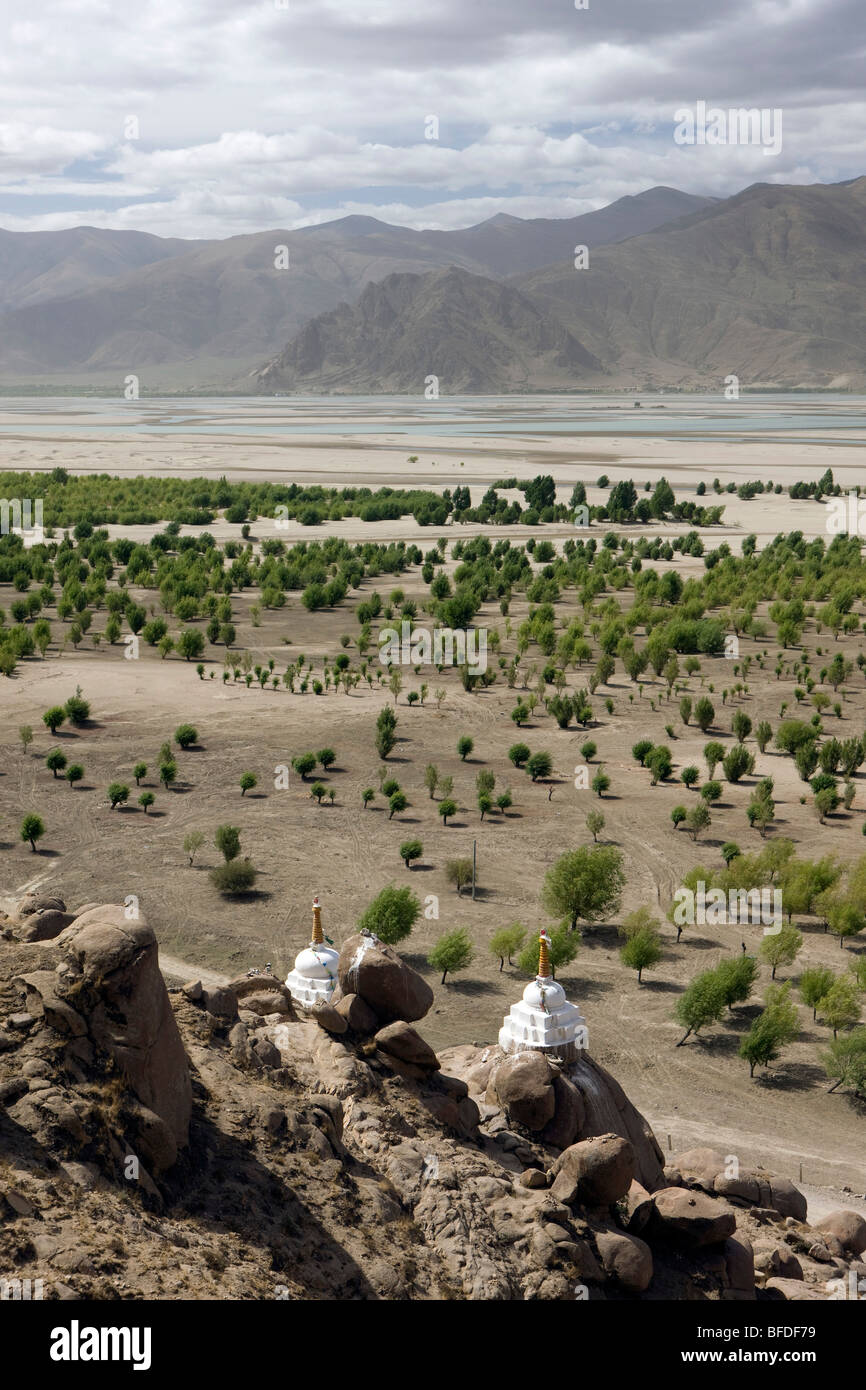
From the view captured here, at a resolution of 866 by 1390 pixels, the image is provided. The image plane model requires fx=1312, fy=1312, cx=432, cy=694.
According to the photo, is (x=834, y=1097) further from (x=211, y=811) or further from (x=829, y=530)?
(x=829, y=530)

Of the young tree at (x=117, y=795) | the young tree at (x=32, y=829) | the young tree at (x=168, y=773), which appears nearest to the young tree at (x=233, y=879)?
the young tree at (x=32, y=829)

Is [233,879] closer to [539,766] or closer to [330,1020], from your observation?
[539,766]

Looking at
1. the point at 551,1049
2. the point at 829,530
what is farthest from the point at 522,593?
the point at 551,1049

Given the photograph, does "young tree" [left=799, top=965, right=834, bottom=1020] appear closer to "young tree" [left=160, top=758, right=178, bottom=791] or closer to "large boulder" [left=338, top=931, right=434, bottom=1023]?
"large boulder" [left=338, top=931, right=434, bottom=1023]

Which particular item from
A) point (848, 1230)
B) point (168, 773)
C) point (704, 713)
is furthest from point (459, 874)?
point (704, 713)

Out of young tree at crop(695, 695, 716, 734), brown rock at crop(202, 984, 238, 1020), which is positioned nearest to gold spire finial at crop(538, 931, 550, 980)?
brown rock at crop(202, 984, 238, 1020)

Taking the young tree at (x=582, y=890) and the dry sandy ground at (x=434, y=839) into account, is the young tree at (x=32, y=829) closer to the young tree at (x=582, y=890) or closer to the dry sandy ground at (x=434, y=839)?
the dry sandy ground at (x=434, y=839)
